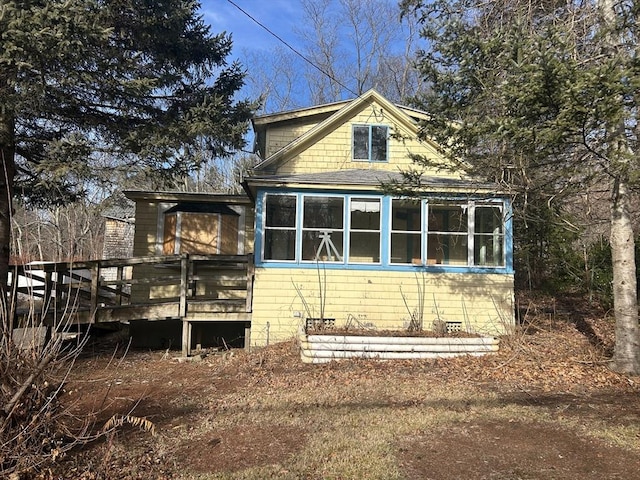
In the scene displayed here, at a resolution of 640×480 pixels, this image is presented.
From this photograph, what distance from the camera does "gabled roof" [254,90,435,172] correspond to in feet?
38.0

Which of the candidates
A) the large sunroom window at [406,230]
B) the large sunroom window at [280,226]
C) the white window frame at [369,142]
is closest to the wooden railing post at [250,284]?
the large sunroom window at [280,226]

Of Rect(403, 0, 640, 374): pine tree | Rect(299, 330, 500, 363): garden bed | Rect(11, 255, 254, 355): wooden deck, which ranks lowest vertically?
Rect(299, 330, 500, 363): garden bed

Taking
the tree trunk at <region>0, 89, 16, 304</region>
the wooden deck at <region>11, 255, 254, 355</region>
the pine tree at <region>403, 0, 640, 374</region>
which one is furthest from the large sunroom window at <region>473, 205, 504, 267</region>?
the tree trunk at <region>0, 89, 16, 304</region>

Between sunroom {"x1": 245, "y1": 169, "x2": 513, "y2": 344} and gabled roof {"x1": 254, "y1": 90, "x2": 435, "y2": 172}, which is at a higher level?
gabled roof {"x1": 254, "y1": 90, "x2": 435, "y2": 172}

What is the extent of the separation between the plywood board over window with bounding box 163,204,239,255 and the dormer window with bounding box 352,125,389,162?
142 inches

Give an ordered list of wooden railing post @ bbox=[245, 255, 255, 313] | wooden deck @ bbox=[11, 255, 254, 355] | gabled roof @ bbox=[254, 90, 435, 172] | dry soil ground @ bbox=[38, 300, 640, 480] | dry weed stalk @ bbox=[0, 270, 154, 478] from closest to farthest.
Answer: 1. dry weed stalk @ bbox=[0, 270, 154, 478]
2. dry soil ground @ bbox=[38, 300, 640, 480]
3. wooden deck @ bbox=[11, 255, 254, 355]
4. wooden railing post @ bbox=[245, 255, 255, 313]
5. gabled roof @ bbox=[254, 90, 435, 172]

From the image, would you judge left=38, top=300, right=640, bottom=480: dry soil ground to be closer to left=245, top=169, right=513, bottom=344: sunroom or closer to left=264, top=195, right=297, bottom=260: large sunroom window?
left=245, top=169, right=513, bottom=344: sunroom

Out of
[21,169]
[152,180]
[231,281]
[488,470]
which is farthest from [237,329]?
[488,470]

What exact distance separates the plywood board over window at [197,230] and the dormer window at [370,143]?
3.62 meters

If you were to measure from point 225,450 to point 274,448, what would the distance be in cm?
49

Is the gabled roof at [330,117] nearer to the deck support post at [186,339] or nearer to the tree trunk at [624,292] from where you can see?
the deck support post at [186,339]

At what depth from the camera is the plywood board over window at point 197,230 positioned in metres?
11.7

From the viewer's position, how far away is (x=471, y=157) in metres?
8.20

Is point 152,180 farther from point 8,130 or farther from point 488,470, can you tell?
point 488,470
